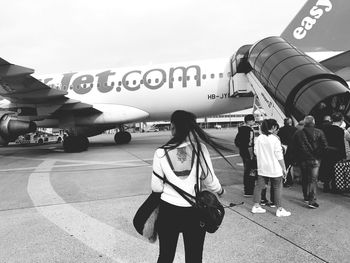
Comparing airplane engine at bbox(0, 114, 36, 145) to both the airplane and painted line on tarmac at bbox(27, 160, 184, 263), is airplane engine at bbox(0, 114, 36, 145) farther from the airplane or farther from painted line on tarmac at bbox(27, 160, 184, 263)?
painted line on tarmac at bbox(27, 160, 184, 263)

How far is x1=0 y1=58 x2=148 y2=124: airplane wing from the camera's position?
1167 cm

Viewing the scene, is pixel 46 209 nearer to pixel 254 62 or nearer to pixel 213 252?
pixel 213 252

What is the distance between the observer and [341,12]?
44.1 feet

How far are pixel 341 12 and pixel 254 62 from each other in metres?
5.74

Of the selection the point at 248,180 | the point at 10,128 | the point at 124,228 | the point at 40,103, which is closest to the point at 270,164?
the point at 248,180

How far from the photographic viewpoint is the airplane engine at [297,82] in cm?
798

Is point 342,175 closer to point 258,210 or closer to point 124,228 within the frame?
point 258,210

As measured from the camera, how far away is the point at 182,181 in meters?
2.24

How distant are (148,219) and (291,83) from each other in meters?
7.73

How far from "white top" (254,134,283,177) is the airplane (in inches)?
349

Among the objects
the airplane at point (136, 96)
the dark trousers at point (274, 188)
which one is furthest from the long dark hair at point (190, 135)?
the airplane at point (136, 96)

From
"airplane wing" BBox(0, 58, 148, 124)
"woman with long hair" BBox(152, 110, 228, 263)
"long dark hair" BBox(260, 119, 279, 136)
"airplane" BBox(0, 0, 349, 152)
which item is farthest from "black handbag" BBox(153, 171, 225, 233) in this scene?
"airplane" BBox(0, 0, 349, 152)

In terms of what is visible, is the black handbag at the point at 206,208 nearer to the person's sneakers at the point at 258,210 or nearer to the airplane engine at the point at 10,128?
the person's sneakers at the point at 258,210

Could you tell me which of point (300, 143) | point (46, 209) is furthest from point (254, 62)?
point (46, 209)
